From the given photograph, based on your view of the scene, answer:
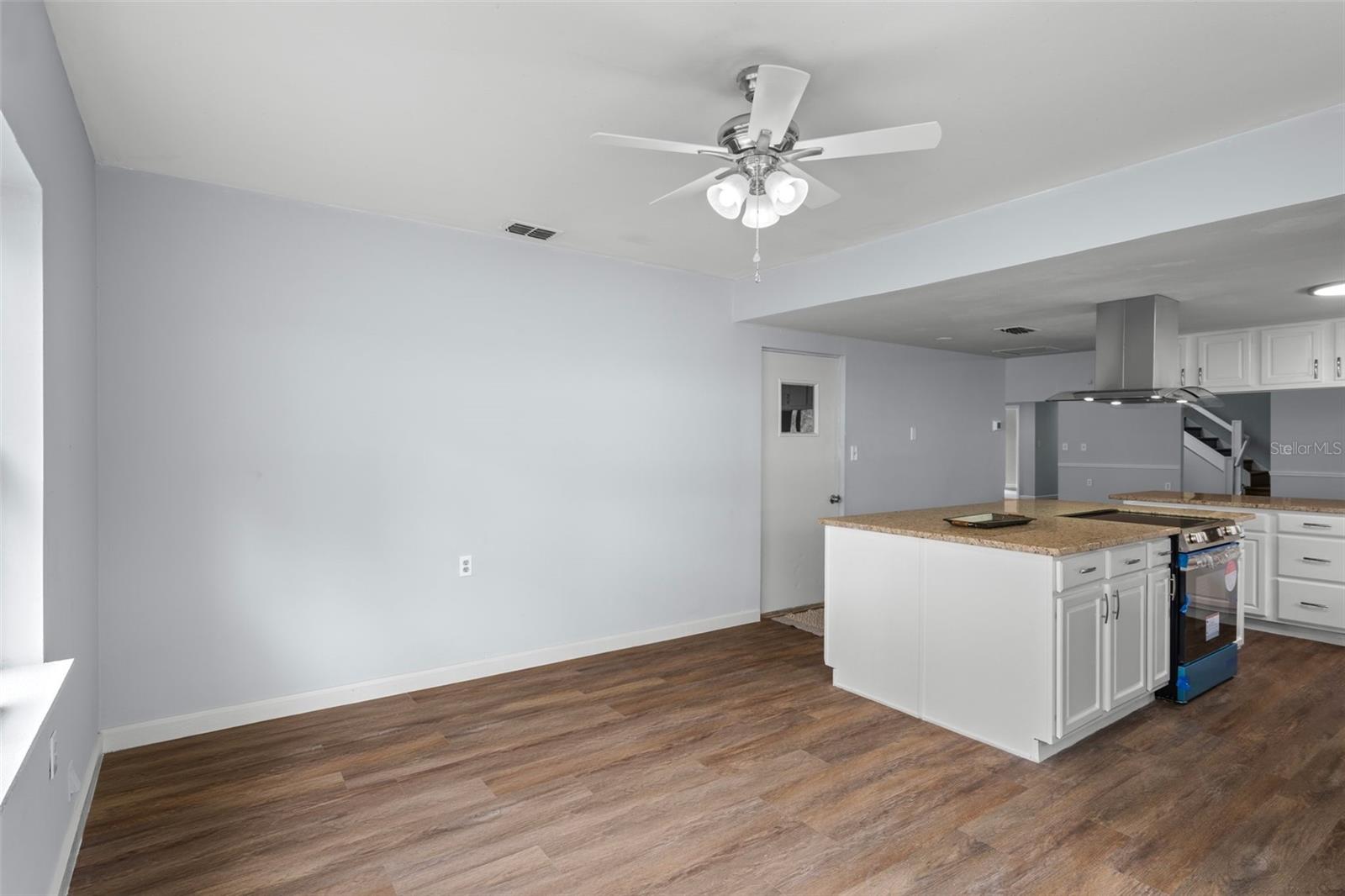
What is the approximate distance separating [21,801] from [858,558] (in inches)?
127

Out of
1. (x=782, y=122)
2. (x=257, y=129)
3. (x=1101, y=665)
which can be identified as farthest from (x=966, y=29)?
(x=1101, y=665)

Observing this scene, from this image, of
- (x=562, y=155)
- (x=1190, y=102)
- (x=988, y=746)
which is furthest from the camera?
(x=988, y=746)

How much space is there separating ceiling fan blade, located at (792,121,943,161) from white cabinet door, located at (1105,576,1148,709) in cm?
229

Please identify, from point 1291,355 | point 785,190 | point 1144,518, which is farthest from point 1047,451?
point 785,190

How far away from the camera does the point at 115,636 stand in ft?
9.51

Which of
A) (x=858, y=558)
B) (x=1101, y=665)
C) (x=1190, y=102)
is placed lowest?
(x=1101, y=665)

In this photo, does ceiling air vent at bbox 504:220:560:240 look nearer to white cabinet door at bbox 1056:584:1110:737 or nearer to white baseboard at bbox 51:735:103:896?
white baseboard at bbox 51:735:103:896

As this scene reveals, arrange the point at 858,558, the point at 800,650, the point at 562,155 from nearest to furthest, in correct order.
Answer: the point at 562,155 < the point at 858,558 < the point at 800,650

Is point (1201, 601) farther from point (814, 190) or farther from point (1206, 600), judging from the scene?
point (814, 190)

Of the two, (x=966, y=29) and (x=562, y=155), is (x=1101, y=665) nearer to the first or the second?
(x=966, y=29)

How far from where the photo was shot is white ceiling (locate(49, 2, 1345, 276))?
187 cm

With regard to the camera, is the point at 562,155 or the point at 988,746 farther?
the point at 988,746

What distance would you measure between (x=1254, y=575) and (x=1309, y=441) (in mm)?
1422

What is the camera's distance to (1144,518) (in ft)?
12.7
